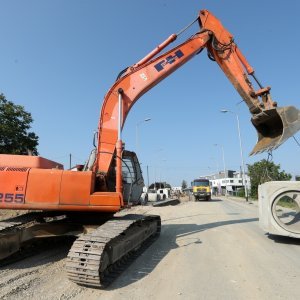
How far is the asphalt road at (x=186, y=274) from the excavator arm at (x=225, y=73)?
2.42 metres

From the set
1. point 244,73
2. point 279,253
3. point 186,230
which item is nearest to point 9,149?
point 186,230

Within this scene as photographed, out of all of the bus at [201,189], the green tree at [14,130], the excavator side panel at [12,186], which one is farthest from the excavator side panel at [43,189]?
the bus at [201,189]

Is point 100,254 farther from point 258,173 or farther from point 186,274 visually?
point 258,173

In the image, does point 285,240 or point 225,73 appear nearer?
point 285,240

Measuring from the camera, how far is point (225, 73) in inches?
462

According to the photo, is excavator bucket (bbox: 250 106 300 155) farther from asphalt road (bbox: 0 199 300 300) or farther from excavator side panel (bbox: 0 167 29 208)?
excavator side panel (bbox: 0 167 29 208)

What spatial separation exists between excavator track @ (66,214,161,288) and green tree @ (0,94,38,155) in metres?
27.4

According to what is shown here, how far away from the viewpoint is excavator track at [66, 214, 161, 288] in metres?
5.84

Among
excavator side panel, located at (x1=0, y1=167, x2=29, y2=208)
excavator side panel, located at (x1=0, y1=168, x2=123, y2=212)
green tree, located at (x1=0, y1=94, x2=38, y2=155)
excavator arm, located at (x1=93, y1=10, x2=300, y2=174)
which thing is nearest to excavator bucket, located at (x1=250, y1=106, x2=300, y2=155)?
excavator arm, located at (x1=93, y1=10, x2=300, y2=174)

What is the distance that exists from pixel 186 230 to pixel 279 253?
4.88 metres

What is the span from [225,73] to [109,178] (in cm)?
528

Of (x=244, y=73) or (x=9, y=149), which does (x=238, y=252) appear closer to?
(x=244, y=73)

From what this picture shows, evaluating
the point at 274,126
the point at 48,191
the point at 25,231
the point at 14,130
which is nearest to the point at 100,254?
the point at 48,191

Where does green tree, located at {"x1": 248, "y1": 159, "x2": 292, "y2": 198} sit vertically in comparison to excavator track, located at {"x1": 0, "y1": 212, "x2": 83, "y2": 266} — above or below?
above
